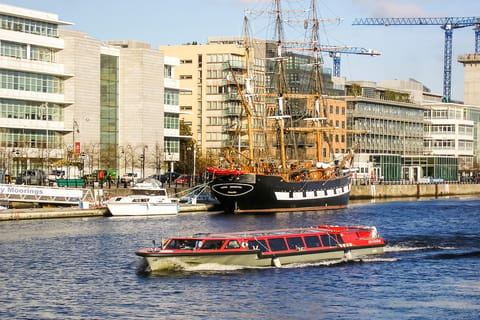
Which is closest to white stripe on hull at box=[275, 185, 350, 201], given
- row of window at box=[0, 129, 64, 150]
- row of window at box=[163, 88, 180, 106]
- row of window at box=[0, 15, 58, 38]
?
row of window at box=[0, 129, 64, 150]

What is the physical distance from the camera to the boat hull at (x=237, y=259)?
62.1m

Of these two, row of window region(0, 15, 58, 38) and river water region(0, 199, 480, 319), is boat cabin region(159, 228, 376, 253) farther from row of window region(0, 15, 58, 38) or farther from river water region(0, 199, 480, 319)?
row of window region(0, 15, 58, 38)

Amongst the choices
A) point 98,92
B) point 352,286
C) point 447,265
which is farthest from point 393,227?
Answer: point 98,92

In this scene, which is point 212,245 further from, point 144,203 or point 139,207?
point 144,203

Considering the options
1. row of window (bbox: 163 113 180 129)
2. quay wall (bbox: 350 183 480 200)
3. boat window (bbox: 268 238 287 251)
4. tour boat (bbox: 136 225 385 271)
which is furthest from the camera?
row of window (bbox: 163 113 180 129)

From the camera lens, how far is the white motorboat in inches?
4370

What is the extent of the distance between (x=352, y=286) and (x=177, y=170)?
122597 millimetres

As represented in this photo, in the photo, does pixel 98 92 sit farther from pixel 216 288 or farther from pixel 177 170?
pixel 216 288

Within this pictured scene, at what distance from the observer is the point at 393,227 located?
10150 centimetres

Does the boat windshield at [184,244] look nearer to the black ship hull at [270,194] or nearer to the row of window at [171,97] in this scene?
the black ship hull at [270,194]

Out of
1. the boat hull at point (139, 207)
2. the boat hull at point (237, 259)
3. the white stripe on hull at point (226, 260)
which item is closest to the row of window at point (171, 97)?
the boat hull at point (139, 207)

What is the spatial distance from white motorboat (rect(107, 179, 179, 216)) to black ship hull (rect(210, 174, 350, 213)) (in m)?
9.40

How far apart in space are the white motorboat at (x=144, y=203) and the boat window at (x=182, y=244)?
48.1 metres

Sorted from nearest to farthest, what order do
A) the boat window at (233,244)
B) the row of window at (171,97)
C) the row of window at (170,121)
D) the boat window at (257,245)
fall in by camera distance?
the boat window at (233,244) → the boat window at (257,245) → the row of window at (170,121) → the row of window at (171,97)
